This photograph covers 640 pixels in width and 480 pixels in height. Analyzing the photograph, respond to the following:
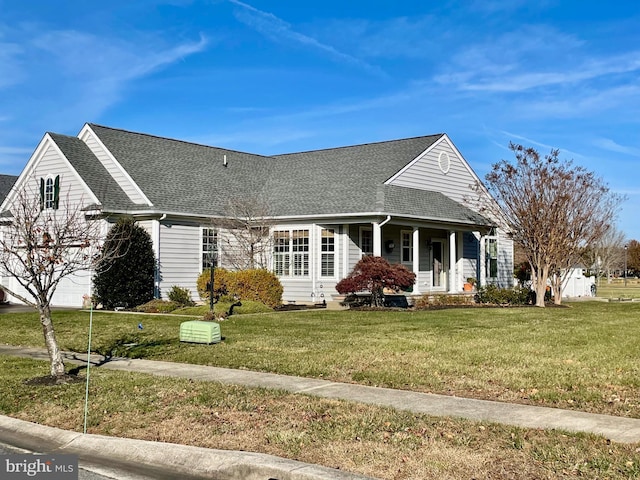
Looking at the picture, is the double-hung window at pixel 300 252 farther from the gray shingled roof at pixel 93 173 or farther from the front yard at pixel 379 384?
the front yard at pixel 379 384

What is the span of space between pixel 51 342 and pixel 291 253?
16746 millimetres

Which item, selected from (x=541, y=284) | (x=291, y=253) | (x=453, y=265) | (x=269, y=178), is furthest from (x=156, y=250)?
(x=541, y=284)

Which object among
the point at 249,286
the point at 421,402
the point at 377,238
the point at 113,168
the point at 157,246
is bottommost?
the point at 421,402

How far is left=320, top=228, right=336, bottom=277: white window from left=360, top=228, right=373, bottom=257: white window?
54.0 inches

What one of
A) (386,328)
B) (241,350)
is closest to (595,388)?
(241,350)

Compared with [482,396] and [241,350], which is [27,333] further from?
[482,396]

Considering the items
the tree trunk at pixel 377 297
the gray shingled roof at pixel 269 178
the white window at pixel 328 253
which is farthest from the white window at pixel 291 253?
the tree trunk at pixel 377 297

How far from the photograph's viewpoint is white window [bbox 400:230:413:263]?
2878 centimetres

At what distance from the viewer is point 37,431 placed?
771 centimetres

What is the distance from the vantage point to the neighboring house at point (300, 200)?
2503cm

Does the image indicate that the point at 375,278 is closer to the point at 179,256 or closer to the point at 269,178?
the point at 179,256

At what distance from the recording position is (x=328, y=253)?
85.1 ft

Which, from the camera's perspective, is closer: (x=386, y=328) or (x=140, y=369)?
(x=140, y=369)

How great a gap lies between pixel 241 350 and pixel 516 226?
53.0 ft
